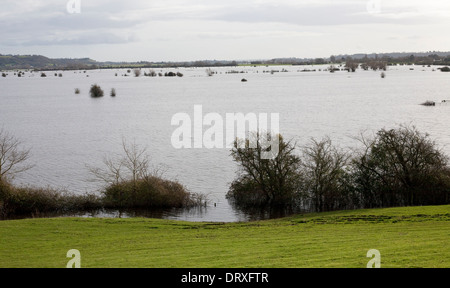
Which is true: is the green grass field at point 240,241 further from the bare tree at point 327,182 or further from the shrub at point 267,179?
the shrub at point 267,179

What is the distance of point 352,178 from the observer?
148 ft

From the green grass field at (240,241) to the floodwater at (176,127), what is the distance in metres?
11.3

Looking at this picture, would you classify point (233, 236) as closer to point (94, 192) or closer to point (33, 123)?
point (94, 192)

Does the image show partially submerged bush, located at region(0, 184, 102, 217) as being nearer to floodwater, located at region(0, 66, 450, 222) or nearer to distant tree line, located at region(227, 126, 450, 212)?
floodwater, located at region(0, 66, 450, 222)

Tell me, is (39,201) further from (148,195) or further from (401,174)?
(401,174)

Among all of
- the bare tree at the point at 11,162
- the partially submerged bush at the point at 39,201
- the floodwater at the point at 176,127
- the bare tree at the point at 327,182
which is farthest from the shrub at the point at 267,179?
the bare tree at the point at 11,162

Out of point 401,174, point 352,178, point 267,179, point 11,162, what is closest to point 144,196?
point 267,179

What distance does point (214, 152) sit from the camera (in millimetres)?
65688

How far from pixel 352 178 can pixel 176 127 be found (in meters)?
48.2

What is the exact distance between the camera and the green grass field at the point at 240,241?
58.2 ft

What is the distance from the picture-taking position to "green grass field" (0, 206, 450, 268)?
17734 millimetres
